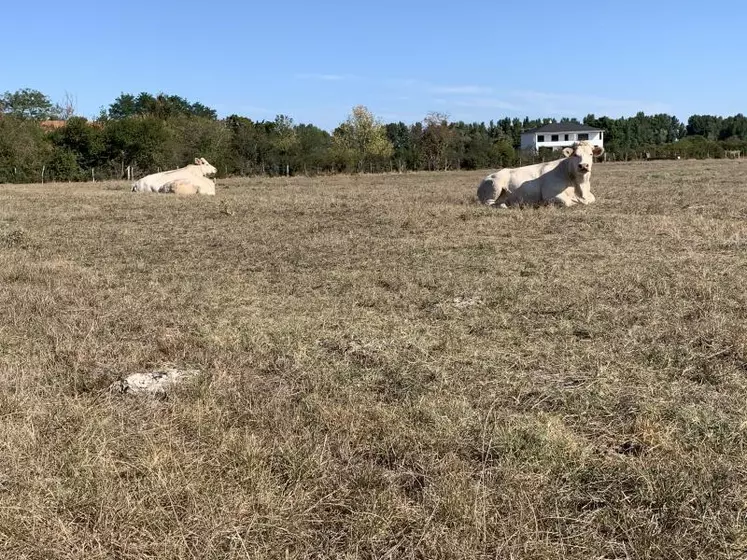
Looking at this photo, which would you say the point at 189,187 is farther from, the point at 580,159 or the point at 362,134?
the point at 362,134

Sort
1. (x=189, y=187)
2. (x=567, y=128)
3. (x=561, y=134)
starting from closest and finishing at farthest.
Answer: (x=189, y=187)
(x=567, y=128)
(x=561, y=134)

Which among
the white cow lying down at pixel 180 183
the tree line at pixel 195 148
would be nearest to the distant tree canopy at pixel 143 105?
the tree line at pixel 195 148

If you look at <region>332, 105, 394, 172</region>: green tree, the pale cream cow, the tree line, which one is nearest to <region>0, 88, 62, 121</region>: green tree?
the tree line

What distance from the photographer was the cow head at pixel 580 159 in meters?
11.9

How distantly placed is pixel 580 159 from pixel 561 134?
8556 centimetres

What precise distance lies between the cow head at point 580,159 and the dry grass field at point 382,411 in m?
5.30

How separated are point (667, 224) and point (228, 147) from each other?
104 ft

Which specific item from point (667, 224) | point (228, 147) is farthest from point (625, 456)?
point (228, 147)

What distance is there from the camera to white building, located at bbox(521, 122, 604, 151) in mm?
90500

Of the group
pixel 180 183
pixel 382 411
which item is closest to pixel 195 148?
pixel 180 183

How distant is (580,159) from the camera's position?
11930 millimetres

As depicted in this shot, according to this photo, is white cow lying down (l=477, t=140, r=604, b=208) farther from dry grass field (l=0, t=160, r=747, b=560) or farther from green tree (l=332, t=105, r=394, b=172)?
green tree (l=332, t=105, r=394, b=172)

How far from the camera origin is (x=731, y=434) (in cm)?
267

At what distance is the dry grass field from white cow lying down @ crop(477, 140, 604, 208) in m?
5.41
